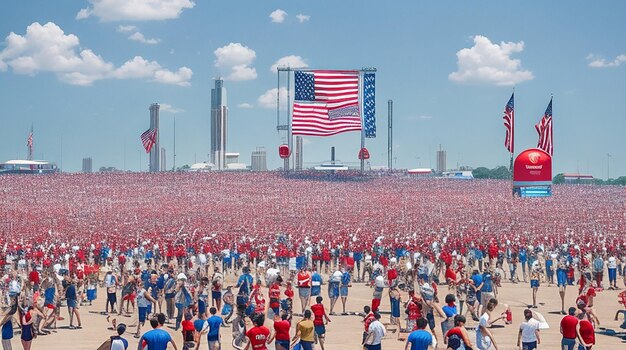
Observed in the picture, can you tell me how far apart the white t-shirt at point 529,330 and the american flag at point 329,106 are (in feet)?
168

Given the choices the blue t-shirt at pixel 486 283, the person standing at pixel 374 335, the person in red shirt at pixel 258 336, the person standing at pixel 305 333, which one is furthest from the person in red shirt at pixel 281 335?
the blue t-shirt at pixel 486 283

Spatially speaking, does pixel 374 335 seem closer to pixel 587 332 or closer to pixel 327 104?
pixel 587 332

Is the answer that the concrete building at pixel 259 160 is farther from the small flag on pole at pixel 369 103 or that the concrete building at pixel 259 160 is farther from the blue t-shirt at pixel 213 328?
the blue t-shirt at pixel 213 328

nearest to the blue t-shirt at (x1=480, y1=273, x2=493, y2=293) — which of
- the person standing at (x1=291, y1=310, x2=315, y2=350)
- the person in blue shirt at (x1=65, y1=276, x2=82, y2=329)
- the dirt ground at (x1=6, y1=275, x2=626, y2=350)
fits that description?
the dirt ground at (x1=6, y1=275, x2=626, y2=350)

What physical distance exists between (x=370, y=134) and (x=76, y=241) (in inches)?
1743

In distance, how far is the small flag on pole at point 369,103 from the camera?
7206 centimetres

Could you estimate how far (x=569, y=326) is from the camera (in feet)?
38.5

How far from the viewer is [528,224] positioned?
142 feet

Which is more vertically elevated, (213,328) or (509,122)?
(509,122)

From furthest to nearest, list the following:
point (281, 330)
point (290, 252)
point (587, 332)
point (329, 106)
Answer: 1. point (329, 106)
2. point (290, 252)
3. point (587, 332)
4. point (281, 330)

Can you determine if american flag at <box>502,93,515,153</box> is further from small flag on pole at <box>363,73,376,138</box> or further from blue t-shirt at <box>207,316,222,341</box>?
blue t-shirt at <box>207,316,222,341</box>

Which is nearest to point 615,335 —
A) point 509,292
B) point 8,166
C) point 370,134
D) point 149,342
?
point 509,292

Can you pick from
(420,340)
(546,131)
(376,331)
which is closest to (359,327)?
(376,331)

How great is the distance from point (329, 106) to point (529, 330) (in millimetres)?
52344
